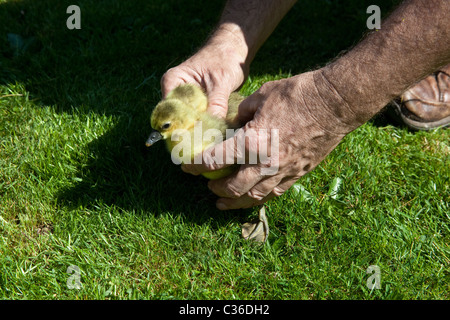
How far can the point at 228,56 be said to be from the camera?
2.46 m

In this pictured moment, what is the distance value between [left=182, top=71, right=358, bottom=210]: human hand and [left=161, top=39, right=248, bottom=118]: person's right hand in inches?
13.5

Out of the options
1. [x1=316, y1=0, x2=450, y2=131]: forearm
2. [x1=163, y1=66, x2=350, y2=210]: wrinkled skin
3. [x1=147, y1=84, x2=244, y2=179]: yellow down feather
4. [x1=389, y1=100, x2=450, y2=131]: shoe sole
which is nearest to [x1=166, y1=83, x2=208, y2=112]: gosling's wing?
[x1=147, y1=84, x2=244, y2=179]: yellow down feather

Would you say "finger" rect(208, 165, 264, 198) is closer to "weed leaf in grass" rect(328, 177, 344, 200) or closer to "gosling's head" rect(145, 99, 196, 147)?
"gosling's head" rect(145, 99, 196, 147)

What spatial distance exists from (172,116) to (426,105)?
6.14 ft

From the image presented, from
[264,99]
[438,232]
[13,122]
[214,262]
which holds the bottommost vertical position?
[214,262]

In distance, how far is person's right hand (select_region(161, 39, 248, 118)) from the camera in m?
2.29

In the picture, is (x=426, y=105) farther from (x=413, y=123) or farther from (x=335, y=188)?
(x=335, y=188)

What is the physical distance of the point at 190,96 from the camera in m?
2.13

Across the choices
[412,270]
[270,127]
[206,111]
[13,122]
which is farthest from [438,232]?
[13,122]

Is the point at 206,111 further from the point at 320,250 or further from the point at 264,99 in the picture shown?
the point at 320,250

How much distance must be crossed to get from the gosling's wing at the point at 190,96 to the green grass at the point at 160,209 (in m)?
0.53

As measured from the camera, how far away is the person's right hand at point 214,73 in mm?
2286

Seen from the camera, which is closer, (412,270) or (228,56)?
(412,270)

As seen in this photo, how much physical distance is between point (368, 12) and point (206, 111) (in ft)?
7.81
